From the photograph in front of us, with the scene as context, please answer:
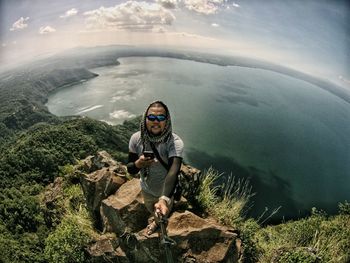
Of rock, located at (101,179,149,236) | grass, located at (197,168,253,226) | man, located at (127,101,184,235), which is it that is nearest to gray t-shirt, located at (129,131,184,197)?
man, located at (127,101,184,235)

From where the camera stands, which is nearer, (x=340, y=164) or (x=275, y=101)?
(x=340, y=164)

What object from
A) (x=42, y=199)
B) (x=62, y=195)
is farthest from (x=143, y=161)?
(x=42, y=199)

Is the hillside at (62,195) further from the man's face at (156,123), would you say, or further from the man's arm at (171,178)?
the man's face at (156,123)

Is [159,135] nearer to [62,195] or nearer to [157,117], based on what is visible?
[157,117]

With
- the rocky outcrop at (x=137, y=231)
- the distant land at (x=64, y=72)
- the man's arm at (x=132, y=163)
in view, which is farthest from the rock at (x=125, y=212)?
the distant land at (x=64, y=72)

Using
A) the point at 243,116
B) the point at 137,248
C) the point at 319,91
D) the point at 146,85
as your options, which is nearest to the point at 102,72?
the point at 146,85

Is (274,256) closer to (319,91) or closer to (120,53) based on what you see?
(319,91)
